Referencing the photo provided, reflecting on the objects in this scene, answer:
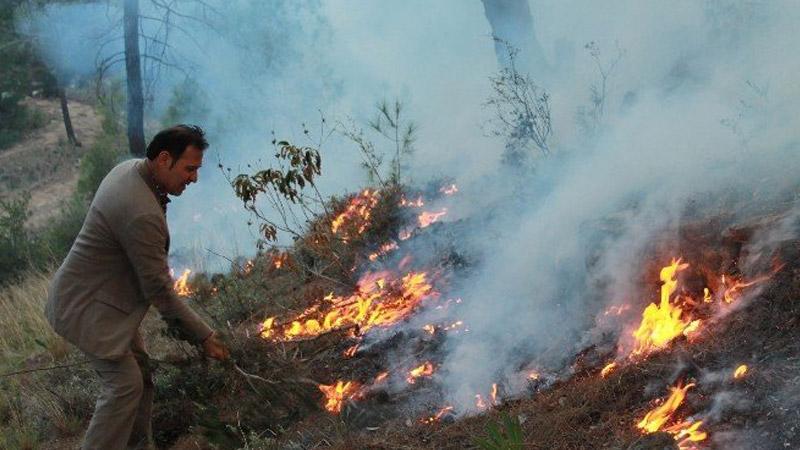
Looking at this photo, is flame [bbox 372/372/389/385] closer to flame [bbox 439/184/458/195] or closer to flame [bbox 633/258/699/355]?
flame [bbox 633/258/699/355]

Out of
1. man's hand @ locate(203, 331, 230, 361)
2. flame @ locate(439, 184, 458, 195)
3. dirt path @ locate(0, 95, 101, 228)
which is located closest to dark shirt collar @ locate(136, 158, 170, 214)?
man's hand @ locate(203, 331, 230, 361)

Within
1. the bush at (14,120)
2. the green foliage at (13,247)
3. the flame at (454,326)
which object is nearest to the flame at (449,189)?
the flame at (454,326)

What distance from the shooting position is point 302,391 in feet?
15.7

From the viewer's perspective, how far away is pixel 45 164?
800 inches

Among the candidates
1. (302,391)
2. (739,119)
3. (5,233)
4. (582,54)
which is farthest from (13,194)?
(739,119)

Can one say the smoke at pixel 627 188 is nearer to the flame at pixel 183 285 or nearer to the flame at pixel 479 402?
the flame at pixel 479 402

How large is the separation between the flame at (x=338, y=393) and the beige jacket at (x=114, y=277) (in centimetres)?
111

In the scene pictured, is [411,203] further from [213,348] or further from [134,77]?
[134,77]

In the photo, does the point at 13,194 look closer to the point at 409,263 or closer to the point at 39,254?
the point at 39,254

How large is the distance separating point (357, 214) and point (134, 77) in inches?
219

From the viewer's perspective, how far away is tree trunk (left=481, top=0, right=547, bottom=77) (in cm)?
906

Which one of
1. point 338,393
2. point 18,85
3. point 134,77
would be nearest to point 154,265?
point 338,393

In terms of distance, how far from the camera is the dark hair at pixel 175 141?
3.96m

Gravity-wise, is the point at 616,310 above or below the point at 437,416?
above
